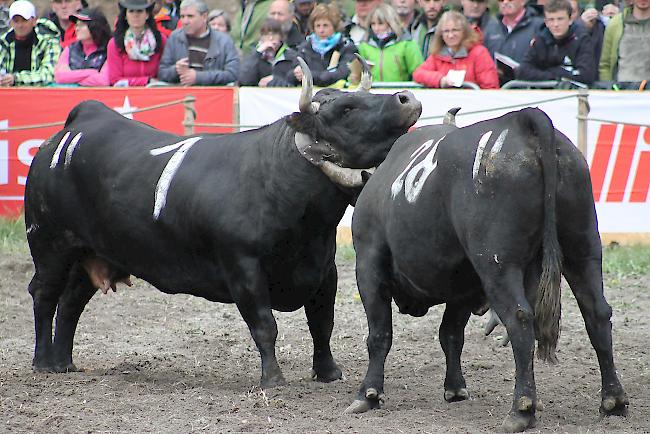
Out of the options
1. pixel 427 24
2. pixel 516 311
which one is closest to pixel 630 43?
pixel 427 24

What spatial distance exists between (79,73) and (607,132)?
18.0 feet

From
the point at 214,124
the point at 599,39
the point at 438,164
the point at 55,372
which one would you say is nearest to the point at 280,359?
the point at 55,372

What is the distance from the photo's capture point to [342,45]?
36.5ft

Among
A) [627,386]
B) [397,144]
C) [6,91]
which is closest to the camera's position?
[397,144]

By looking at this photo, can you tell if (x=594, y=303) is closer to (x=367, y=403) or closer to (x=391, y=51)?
(x=367, y=403)

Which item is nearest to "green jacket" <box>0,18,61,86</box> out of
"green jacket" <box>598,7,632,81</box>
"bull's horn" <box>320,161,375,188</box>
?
"green jacket" <box>598,7,632,81</box>

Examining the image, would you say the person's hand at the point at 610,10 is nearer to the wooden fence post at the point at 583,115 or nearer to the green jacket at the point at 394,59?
the wooden fence post at the point at 583,115

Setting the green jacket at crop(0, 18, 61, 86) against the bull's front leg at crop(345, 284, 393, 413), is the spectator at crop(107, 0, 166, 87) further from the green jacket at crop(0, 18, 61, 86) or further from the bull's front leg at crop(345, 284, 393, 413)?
the bull's front leg at crop(345, 284, 393, 413)

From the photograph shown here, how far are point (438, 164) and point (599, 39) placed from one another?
6460 millimetres

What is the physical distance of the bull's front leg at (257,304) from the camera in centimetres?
600

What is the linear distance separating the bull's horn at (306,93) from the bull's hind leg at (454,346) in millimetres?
1262

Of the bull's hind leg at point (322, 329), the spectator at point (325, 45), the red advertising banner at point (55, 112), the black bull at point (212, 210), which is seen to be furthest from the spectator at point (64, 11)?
the bull's hind leg at point (322, 329)

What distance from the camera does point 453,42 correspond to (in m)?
10.8

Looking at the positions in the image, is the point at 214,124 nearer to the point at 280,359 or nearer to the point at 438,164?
the point at 280,359
